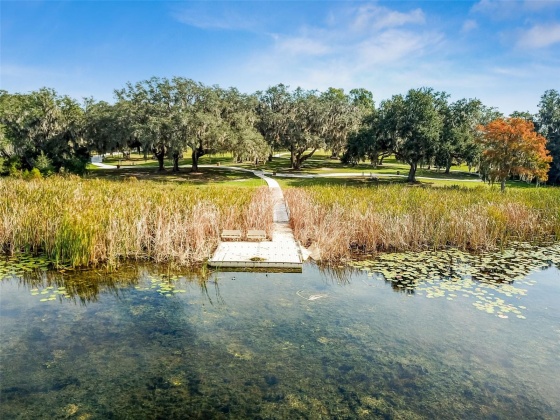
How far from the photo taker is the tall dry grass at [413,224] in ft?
39.2

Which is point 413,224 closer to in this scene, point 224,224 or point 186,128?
point 224,224

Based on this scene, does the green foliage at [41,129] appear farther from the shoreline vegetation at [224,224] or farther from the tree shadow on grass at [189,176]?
the shoreline vegetation at [224,224]

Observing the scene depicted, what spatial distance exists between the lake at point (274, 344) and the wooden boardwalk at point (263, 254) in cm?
44

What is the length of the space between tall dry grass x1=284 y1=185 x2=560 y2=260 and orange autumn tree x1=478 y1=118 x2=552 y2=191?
36.8 feet

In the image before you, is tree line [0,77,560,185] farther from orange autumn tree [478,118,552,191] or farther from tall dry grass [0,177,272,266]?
tall dry grass [0,177,272,266]

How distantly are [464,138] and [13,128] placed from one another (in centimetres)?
3751

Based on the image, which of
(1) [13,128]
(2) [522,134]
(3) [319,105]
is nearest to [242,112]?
(3) [319,105]

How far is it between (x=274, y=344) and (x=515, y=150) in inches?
1039

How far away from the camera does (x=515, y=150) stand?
26.4 m

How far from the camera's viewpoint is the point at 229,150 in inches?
1303

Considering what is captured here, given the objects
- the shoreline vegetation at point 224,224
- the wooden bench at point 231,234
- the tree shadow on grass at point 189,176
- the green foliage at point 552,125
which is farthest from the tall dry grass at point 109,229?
the green foliage at point 552,125

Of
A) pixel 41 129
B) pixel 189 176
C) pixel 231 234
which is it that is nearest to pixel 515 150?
pixel 231 234

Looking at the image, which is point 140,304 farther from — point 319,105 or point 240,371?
point 319,105

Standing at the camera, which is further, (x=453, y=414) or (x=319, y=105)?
(x=319, y=105)
